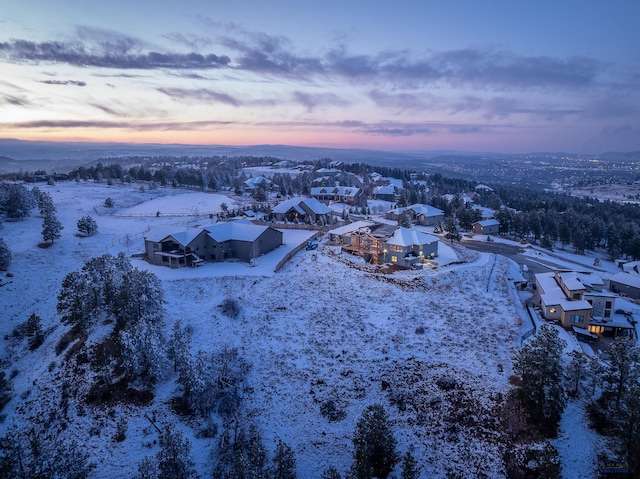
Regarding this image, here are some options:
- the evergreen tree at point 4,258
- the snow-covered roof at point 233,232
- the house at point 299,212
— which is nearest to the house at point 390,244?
the snow-covered roof at point 233,232

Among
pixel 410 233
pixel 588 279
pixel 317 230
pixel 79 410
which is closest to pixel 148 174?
pixel 317 230

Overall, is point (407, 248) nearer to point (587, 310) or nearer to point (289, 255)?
point (289, 255)

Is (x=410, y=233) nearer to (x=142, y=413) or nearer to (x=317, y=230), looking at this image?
(x=317, y=230)

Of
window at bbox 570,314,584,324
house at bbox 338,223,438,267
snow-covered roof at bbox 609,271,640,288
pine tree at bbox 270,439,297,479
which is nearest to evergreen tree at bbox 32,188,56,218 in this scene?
house at bbox 338,223,438,267

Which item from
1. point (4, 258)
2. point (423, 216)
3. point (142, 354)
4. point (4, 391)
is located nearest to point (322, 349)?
point (142, 354)

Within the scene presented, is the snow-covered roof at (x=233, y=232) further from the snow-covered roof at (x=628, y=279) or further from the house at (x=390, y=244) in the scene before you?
the snow-covered roof at (x=628, y=279)

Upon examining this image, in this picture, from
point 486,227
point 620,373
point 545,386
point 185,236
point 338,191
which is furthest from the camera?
point 338,191

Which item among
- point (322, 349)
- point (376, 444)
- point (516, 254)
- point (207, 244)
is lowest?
point (322, 349)
